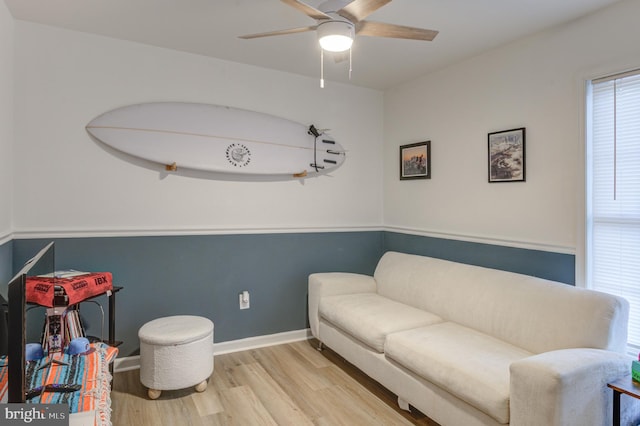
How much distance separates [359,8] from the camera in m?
1.84

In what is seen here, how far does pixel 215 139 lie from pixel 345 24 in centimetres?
163

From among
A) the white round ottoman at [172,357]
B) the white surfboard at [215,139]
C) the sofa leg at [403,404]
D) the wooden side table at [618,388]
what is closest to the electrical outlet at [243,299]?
the white round ottoman at [172,357]

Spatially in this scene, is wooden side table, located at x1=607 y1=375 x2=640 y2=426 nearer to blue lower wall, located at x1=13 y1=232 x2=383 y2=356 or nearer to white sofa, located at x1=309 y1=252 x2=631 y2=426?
white sofa, located at x1=309 y1=252 x2=631 y2=426

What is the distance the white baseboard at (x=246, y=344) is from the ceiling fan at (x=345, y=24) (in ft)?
8.25

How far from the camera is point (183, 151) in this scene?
3.06m

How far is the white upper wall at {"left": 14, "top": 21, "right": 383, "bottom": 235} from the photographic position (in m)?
2.65

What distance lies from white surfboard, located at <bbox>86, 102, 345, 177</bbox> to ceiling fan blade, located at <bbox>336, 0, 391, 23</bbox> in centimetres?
160

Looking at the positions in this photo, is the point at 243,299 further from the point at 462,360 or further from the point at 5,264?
the point at 462,360

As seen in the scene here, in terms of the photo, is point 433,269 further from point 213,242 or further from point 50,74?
point 50,74

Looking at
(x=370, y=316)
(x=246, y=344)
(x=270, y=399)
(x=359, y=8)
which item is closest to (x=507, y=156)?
(x=370, y=316)

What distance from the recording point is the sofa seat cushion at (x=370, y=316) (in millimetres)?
2541

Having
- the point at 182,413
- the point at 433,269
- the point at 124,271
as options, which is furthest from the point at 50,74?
the point at 433,269

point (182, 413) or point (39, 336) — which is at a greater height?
point (39, 336)

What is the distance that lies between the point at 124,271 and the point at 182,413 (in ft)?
3.82
